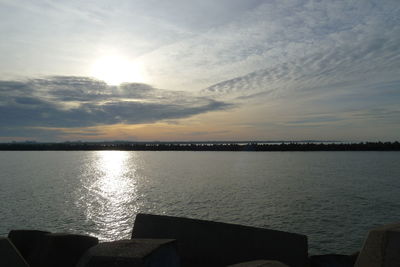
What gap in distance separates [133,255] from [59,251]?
109 inches

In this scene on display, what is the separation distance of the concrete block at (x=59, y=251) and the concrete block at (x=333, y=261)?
15.7ft

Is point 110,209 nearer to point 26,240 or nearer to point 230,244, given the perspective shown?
point 26,240

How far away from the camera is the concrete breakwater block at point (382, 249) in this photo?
416cm

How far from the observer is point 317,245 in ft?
31.2

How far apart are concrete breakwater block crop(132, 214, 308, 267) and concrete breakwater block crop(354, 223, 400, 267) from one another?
1.81 m

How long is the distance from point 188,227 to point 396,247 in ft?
12.3

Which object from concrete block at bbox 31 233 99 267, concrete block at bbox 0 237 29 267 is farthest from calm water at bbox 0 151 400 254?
concrete block at bbox 0 237 29 267

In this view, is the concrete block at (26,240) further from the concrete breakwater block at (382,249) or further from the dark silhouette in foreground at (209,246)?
the concrete breakwater block at (382,249)

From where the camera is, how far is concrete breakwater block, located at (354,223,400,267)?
416 centimetres

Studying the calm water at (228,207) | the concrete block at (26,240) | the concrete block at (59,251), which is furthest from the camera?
the calm water at (228,207)

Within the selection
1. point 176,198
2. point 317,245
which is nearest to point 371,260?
point 317,245

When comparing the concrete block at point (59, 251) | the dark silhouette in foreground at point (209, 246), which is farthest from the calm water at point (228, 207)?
the concrete block at point (59, 251)

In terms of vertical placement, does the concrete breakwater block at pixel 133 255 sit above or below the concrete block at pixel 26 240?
above

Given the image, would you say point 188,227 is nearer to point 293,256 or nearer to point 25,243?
point 293,256
